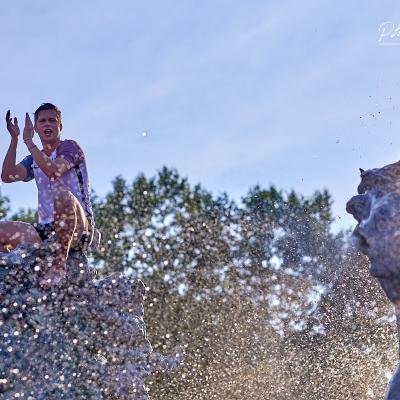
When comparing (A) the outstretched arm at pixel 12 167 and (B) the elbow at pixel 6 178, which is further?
(B) the elbow at pixel 6 178

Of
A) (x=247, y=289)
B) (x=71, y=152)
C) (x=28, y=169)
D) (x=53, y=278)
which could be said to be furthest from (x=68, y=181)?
(x=247, y=289)

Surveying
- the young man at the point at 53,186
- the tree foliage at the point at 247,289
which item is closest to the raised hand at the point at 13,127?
the young man at the point at 53,186

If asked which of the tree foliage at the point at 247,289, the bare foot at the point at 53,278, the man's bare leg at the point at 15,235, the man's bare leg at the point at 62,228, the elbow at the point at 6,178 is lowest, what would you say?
the bare foot at the point at 53,278

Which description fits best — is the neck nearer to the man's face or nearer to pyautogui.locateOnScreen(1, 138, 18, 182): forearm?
the man's face

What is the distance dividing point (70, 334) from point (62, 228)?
2.91 feet

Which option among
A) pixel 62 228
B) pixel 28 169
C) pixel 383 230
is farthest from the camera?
pixel 28 169

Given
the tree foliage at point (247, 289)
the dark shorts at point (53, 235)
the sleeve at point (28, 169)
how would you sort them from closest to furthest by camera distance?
the dark shorts at point (53, 235) < the sleeve at point (28, 169) < the tree foliage at point (247, 289)

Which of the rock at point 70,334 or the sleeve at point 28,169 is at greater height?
the sleeve at point 28,169

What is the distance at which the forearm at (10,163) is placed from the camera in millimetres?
7599

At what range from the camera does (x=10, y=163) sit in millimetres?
7719

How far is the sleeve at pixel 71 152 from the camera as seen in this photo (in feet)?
24.2

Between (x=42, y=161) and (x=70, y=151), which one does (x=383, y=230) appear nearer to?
(x=42, y=161)

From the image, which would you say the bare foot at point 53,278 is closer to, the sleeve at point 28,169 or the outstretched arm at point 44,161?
the outstretched arm at point 44,161

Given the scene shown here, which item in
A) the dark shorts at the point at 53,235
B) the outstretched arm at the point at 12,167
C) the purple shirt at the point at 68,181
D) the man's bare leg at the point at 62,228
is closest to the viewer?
the man's bare leg at the point at 62,228
